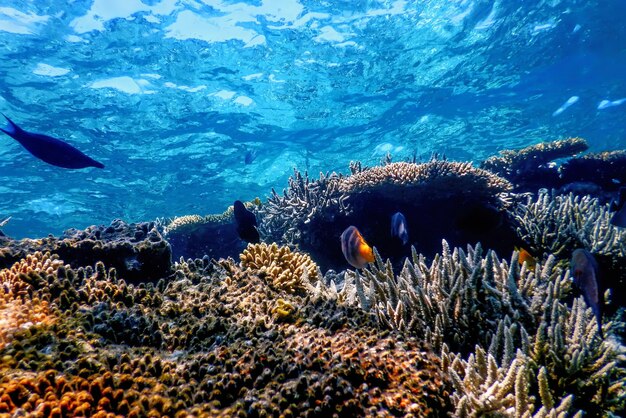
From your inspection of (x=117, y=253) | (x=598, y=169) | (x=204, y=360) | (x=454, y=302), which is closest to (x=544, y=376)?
(x=454, y=302)

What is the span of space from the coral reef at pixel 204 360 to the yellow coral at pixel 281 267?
2.21ft

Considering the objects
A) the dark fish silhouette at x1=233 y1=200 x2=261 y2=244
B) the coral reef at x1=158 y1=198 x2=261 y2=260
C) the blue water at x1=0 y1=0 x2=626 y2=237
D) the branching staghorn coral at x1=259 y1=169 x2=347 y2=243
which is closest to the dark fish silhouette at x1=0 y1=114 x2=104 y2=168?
the dark fish silhouette at x1=233 y1=200 x2=261 y2=244

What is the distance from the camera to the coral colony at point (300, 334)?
1.78 meters

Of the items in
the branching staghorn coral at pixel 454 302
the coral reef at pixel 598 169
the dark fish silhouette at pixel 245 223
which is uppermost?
the coral reef at pixel 598 169

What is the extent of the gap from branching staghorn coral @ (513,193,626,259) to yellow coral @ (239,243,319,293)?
151 inches

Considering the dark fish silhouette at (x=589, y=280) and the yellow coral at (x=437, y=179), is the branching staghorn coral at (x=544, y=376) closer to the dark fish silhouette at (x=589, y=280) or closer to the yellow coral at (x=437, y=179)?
the dark fish silhouette at (x=589, y=280)

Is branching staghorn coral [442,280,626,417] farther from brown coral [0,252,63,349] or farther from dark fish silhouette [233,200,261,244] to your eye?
dark fish silhouette [233,200,261,244]

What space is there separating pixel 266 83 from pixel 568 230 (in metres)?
16.6

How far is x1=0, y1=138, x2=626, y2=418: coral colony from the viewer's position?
1.78 metres

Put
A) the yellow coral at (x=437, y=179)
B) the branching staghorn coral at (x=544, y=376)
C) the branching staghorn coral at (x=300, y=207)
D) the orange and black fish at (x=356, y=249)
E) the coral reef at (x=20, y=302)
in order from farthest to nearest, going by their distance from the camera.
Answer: the branching staghorn coral at (x=300, y=207) < the yellow coral at (x=437, y=179) < the orange and black fish at (x=356, y=249) < the coral reef at (x=20, y=302) < the branching staghorn coral at (x=544, y=376)

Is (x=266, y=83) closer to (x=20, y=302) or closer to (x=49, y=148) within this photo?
(x=49, y=148)

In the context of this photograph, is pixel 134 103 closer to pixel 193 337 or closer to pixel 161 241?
pixel 161 241

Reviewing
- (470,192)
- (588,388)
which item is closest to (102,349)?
(588,388)

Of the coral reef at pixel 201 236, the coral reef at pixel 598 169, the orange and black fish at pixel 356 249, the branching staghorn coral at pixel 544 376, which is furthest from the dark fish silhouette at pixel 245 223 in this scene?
the coral reef at pixel 598 169
